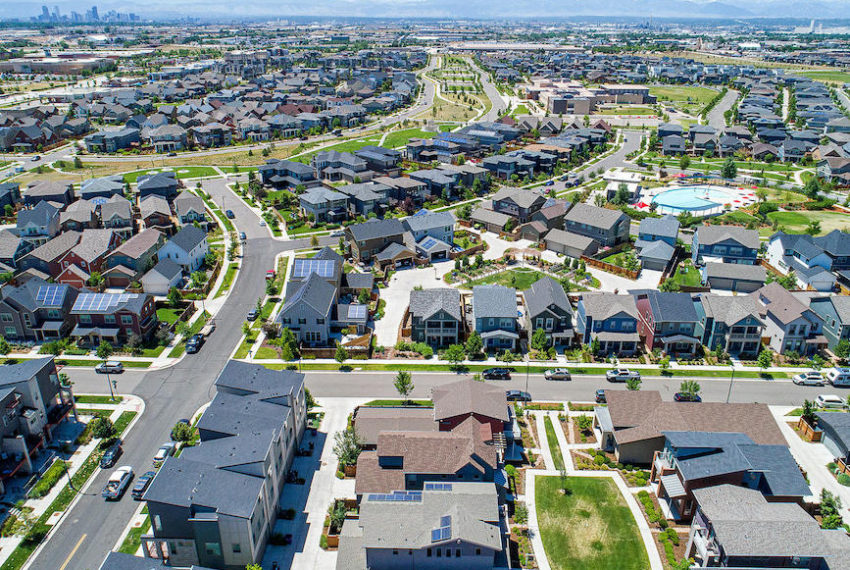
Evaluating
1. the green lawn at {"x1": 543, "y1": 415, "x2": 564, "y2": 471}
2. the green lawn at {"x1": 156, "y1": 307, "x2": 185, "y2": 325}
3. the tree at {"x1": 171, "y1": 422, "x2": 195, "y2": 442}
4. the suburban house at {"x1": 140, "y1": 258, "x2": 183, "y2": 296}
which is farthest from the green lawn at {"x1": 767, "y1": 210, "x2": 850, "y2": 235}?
the tree at {"x1": 171, "y1": 422, "x2": 195, "y2": 442}

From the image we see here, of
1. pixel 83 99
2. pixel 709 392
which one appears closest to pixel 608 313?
pixel 709 392

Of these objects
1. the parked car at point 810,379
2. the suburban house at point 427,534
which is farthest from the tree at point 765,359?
the suburban house at point 427,534

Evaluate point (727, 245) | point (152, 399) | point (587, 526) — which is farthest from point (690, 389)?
point (152, 399)

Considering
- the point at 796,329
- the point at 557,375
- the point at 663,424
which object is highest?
the point at 663,424

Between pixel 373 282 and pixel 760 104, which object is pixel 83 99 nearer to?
pixel 373 282

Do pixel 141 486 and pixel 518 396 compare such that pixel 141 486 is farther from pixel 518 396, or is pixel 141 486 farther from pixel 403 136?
pixel 403 136

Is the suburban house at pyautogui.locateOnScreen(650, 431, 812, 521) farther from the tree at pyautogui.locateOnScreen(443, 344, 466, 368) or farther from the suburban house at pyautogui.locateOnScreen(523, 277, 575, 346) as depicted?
the tree at pyautogui.locateOnScreen(443, 344, 466, 368)
